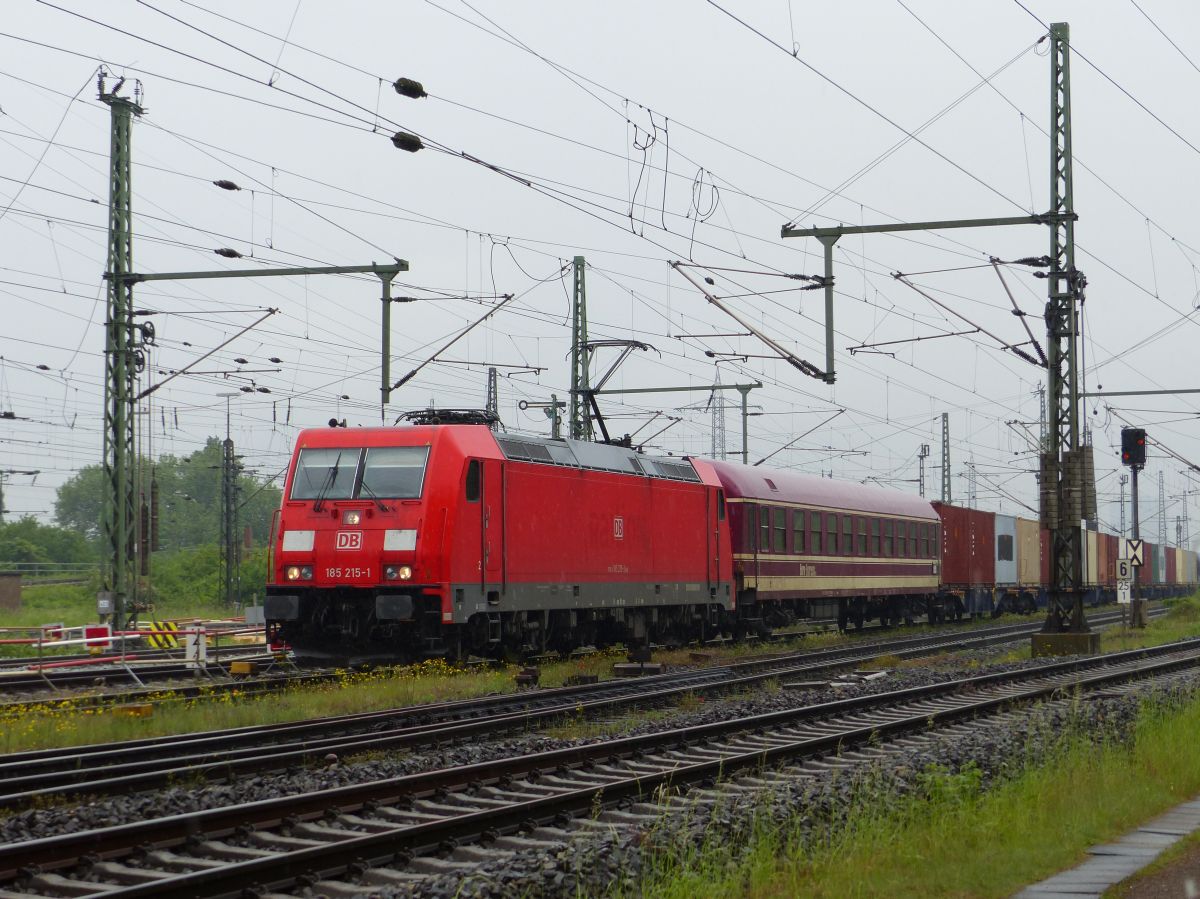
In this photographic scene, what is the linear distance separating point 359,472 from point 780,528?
1256 cm

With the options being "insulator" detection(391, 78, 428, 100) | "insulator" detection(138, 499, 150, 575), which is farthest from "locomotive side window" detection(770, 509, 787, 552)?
"insulator" detection(391, 78, 428, 100)

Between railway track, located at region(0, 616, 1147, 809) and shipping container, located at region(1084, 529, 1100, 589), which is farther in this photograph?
shipping container, located at region(1084, 529, 1100, 589)

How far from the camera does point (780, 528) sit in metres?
30.5

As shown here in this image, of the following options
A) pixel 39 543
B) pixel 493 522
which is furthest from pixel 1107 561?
pixel 39 543

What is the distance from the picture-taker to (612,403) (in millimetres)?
53000

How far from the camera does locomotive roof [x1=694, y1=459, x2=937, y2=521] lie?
96.1ft

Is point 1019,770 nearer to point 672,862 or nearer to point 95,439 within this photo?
point 672,862

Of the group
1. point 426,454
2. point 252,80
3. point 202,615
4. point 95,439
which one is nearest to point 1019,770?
point 426,454

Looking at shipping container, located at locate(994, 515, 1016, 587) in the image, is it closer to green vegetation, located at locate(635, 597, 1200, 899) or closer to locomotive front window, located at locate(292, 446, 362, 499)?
locomotive front window, located at locate(292, 446, 362, 499)

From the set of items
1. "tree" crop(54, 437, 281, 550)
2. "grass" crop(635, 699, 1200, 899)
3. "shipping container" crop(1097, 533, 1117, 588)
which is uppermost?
"tree" crop(54, 437, 281, 550)

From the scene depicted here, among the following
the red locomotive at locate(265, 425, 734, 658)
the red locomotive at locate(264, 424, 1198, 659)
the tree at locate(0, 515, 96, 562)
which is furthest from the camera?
the tree at locate(0, 515, 96, 562)

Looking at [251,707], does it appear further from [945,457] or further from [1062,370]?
[945,457]

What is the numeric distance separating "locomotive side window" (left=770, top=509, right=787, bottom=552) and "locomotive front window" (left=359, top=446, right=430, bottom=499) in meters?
11.9

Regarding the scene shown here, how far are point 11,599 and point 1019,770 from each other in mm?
47724
